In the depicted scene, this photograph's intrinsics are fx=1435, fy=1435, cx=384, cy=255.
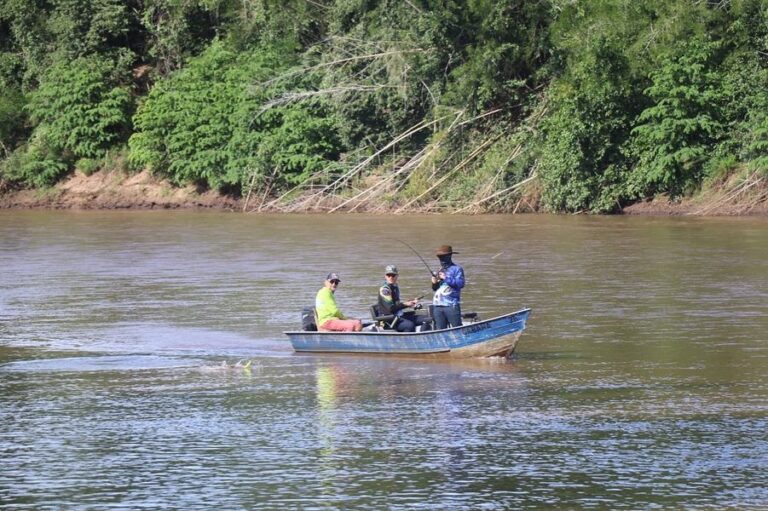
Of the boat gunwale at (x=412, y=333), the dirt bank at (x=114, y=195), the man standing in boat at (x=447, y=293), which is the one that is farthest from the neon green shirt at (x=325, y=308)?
the dirt bank at (x=114, y=195)

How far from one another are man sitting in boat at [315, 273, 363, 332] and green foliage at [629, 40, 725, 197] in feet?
76.5

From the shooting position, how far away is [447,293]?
18.3 metres

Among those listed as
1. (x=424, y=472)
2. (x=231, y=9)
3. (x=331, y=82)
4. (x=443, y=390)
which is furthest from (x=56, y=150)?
(x=424, y=472)

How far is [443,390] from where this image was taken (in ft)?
54.3

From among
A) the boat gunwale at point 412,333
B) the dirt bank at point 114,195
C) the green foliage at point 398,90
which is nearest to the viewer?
the boat gunwale at point 412,333

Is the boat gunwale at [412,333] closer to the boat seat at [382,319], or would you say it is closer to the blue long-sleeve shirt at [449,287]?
the boat seat at [382,319]

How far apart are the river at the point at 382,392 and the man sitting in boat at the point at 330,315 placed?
412mm

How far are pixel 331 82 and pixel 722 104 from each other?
12891 millimetres

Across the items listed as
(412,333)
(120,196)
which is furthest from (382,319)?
(120,196)

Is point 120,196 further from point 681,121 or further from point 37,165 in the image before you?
point 681,121

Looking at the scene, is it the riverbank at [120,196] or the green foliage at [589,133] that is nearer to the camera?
the green foliage at [589,133]

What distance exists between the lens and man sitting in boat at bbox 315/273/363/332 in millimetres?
19078

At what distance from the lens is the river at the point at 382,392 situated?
12383 millimetres

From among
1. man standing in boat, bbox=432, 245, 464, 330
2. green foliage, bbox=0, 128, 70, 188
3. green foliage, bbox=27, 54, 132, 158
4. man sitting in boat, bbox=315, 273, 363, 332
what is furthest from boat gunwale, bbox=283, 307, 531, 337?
green foliage, bbox=0, 128, 70, 188
